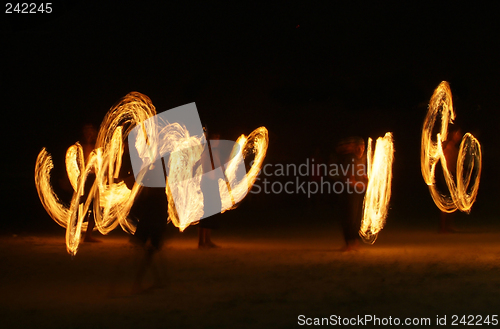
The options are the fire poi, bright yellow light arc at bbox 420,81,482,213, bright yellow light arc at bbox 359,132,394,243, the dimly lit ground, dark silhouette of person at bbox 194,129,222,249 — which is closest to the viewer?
the dimly lit ground

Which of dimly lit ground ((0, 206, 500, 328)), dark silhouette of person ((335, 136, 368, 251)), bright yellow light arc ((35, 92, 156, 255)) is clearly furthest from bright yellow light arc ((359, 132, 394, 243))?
bright yellow light arc ((35, 92, 156, 255))

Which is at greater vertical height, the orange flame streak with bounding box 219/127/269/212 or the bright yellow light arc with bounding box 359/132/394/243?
the orange flame streak with bounding box 219/127/269/212

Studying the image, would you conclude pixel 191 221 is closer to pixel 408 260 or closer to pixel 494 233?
pixel 408 260

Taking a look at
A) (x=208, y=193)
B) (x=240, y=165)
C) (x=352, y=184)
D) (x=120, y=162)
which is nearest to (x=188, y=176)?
(x=208, y=193)

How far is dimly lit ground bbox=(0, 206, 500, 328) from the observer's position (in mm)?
4422

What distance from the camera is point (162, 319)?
14.1ft

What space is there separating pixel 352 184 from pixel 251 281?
2.73m

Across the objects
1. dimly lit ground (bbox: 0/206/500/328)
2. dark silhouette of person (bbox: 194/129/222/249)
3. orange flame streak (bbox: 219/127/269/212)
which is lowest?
dimly lit ground (bbox: 0/206/500/328)

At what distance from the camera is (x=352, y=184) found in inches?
304

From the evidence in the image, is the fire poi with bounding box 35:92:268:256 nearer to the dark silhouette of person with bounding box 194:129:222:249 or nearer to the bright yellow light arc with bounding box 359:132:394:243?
the dark silhouette of person with bounding box 194:129:222:249

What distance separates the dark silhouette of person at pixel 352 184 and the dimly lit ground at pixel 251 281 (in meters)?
0.32

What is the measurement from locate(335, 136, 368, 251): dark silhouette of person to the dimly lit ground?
1.04 ft

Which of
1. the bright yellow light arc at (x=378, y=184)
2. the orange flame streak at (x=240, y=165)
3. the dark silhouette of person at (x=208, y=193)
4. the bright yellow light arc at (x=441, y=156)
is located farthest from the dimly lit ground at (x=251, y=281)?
the orange flame streak at (x=240, y=165)

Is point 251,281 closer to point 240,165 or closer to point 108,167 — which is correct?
point 108,167
